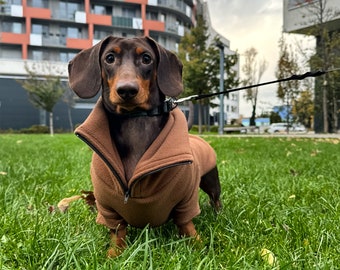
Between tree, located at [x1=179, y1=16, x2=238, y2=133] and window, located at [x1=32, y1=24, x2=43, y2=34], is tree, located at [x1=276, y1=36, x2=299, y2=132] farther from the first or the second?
window, located at [x1=32, y1=24, x2=43, y2=34]

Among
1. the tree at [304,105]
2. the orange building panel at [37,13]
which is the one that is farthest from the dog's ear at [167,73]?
the orange building panel at [37,13]

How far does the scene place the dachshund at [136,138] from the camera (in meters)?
1.78

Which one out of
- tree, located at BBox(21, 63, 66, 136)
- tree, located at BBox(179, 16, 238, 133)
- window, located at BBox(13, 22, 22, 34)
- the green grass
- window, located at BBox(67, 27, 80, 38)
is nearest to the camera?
the green grass

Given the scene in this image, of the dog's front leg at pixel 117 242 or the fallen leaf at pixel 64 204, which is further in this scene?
the fallen leaf at pixel 64 204

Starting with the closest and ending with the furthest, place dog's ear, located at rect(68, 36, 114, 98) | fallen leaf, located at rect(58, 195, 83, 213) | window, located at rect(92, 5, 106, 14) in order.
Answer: dog's ear, located at rect(68, 36, 114, 98) → fallen leaf, located at rect(58, 195, 83, 213) → window, located at rect(92, 5, 106, 14)

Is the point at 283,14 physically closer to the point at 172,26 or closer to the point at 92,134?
the point at 172,26

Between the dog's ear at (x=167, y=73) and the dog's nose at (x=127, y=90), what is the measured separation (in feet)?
0.85

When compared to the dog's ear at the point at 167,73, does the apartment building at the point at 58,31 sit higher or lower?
higher

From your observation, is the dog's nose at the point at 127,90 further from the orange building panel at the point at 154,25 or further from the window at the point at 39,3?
the window at the point at 39,3

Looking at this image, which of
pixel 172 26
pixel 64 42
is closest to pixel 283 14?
pixel 172 26

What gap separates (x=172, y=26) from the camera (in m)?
36.1

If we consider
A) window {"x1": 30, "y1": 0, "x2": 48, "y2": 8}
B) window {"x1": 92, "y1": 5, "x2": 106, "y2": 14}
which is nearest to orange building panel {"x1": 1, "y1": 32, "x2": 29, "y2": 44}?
window {"x1": 30, "y1": 0, "x2": 48, "y2": 8}

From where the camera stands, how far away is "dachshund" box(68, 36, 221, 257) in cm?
178

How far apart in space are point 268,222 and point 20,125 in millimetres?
30318
